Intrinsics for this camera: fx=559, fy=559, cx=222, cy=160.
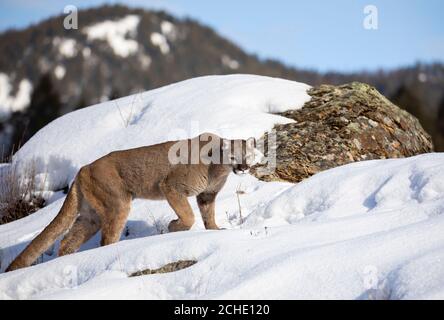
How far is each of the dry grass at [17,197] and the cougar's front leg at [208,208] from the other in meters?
3.26

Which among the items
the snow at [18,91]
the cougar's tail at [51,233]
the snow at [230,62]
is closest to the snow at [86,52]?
the snow at [18,91]

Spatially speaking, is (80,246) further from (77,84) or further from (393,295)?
(77,84)

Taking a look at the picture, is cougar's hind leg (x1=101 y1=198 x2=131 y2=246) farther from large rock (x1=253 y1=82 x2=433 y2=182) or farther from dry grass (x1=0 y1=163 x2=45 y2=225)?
dry grass (x1=0 y1=163 x2=45 y2=225)

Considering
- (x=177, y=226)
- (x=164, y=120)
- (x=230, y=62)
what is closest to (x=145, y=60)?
(x=230, y=62)

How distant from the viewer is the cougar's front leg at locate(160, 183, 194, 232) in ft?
22.9

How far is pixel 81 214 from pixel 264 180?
8.68 feet

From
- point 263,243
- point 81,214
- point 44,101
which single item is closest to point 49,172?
point 81,214

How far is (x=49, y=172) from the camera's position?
9.66 meters

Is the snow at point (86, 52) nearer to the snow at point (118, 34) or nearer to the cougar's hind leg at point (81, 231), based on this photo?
the snow at point (118, 34)

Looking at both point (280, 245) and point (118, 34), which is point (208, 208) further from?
point (118, 34)

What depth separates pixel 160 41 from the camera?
182 meters

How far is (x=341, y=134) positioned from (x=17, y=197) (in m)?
5.32

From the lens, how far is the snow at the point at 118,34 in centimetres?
16612

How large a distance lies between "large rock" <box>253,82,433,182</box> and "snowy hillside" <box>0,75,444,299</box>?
574 mm
